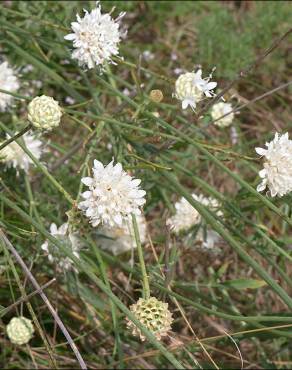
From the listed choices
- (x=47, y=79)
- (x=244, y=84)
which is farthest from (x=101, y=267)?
(x=244, y=84)

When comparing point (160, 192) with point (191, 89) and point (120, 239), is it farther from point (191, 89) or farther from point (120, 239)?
point (191, 89)

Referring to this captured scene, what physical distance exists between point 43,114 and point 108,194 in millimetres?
204

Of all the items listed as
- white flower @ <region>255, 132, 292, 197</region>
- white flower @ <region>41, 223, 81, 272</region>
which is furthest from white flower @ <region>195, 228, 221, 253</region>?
white flower @ <region>255, 132, 292, 197</region>

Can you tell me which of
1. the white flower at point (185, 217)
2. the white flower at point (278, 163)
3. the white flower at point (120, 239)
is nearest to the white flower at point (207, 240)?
the white flower at point (185, 217)

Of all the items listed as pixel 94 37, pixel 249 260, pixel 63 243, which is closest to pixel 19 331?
pixel 63 243

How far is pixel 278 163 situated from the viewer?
54.2 inches

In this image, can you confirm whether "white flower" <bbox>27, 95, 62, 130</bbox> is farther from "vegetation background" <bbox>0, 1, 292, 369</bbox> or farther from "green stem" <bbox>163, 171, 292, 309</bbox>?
"green stem" <bbox>163, 171, 292, 309</bbox>

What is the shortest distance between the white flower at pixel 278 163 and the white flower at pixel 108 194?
286 mm

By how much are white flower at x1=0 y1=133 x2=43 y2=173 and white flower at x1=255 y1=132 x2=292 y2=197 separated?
2.18ft

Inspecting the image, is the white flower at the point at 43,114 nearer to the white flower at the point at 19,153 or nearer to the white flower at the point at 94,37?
the white flower at the point at 94,37

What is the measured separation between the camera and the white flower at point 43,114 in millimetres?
1255

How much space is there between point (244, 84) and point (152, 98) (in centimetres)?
146

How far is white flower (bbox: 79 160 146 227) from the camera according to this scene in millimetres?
1285

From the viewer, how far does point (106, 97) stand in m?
2.64
